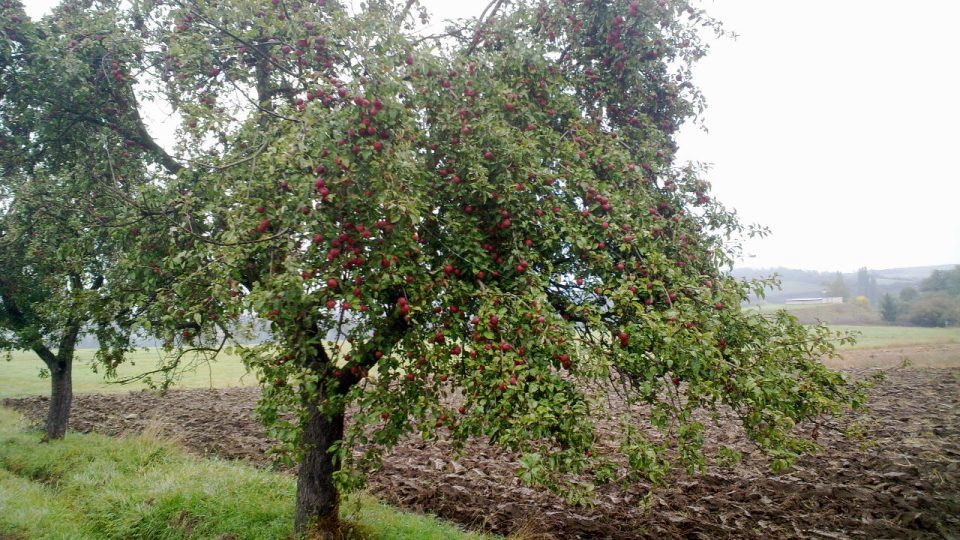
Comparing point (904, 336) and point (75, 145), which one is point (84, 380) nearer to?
point (75, 145)

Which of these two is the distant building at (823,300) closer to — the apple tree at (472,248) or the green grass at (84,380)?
the apple tree at (472,248)

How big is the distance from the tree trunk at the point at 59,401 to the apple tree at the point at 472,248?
9.33 meters

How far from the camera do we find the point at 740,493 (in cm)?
948

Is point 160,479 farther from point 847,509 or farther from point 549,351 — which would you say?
point 847,509

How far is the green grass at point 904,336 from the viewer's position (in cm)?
2844

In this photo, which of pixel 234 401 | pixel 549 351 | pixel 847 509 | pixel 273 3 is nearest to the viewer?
pixel 549 351

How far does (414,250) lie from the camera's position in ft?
17.1

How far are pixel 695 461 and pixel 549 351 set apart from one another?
1820 mm

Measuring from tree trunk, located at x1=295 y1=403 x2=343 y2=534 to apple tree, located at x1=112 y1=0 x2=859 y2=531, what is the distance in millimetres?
27

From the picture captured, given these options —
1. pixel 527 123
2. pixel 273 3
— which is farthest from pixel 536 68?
pixel 273 3

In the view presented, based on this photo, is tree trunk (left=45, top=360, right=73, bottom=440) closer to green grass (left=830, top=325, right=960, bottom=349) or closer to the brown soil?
the brown soil

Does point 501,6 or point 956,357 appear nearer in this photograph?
point 501,6

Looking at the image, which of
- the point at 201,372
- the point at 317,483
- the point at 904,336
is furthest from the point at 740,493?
the point at 201,372

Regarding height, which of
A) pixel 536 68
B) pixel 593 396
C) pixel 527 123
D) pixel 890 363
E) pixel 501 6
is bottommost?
pixel 890 363
